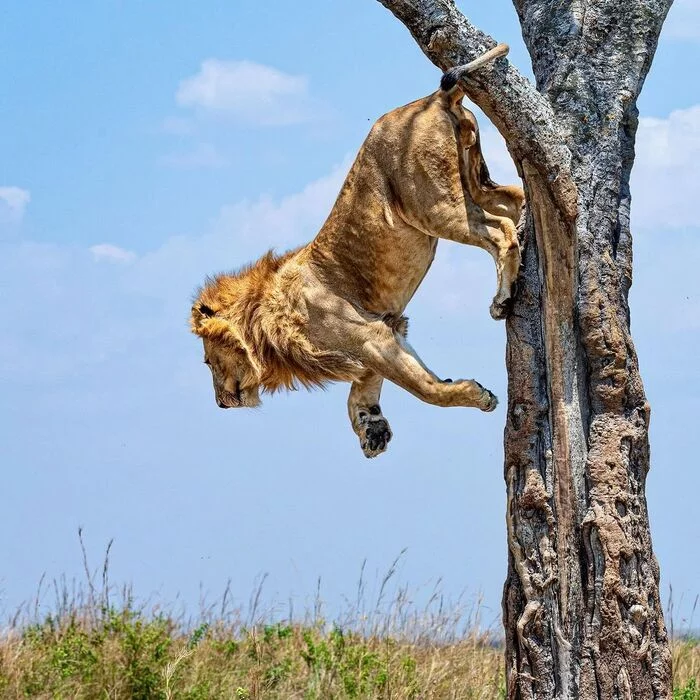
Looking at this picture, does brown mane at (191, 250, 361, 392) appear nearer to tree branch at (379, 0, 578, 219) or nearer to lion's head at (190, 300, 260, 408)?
lion's head at (190, 300, 260, 408)

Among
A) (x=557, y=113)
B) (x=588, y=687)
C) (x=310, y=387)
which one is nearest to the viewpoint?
(x=588, y=687)

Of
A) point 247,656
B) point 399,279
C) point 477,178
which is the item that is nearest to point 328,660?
point 247,656

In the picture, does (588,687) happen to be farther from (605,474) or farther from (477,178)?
(477,178)

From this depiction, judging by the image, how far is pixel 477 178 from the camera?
5.60 m

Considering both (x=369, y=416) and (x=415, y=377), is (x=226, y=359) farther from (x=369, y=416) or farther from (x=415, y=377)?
(x=415, y=377)

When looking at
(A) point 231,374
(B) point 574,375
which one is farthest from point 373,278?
(B) point 574,375

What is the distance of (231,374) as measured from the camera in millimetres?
6617

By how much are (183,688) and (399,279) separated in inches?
138

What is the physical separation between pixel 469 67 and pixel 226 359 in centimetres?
250

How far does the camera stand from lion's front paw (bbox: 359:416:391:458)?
255 inches

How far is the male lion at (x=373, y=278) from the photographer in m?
5.46

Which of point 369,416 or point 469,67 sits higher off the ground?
point 469,67

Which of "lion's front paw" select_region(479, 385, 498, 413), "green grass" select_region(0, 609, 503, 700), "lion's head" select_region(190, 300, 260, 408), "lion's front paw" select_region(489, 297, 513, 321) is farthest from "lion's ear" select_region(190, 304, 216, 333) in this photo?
"green grass" select_region(0, 609, 503, 700)

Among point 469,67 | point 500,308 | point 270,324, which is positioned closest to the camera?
point 469,67
